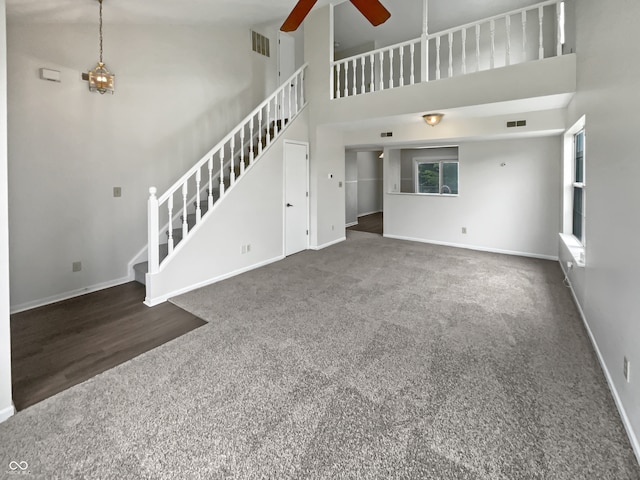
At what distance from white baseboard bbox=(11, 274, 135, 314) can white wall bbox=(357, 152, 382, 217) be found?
26.9ft

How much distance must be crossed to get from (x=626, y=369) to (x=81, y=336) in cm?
404

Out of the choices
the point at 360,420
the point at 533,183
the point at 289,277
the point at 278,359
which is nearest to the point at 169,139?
the point at 289,277

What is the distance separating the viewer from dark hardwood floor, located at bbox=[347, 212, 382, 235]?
8711mm

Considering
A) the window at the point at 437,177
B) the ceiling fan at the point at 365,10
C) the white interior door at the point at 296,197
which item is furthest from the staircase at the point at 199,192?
the window at the point at 437,177

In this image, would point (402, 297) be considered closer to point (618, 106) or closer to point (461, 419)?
point (461, 419)

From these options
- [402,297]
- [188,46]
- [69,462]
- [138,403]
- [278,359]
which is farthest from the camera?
[188,46]

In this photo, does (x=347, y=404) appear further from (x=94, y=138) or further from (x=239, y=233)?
(x=94, y=138)

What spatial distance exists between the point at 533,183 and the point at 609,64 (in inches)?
143

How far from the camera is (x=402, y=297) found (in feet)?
12.8

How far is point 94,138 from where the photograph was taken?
13.4 ft

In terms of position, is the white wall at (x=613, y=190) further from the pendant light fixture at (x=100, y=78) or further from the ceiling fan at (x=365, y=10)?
the pendant light fixture at (x=100, y=78)

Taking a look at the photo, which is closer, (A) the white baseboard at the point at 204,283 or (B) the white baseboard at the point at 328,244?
(A) the white baseboard at the point at 204,283

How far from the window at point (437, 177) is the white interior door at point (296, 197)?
160 inches

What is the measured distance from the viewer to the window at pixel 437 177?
8.47 meters
